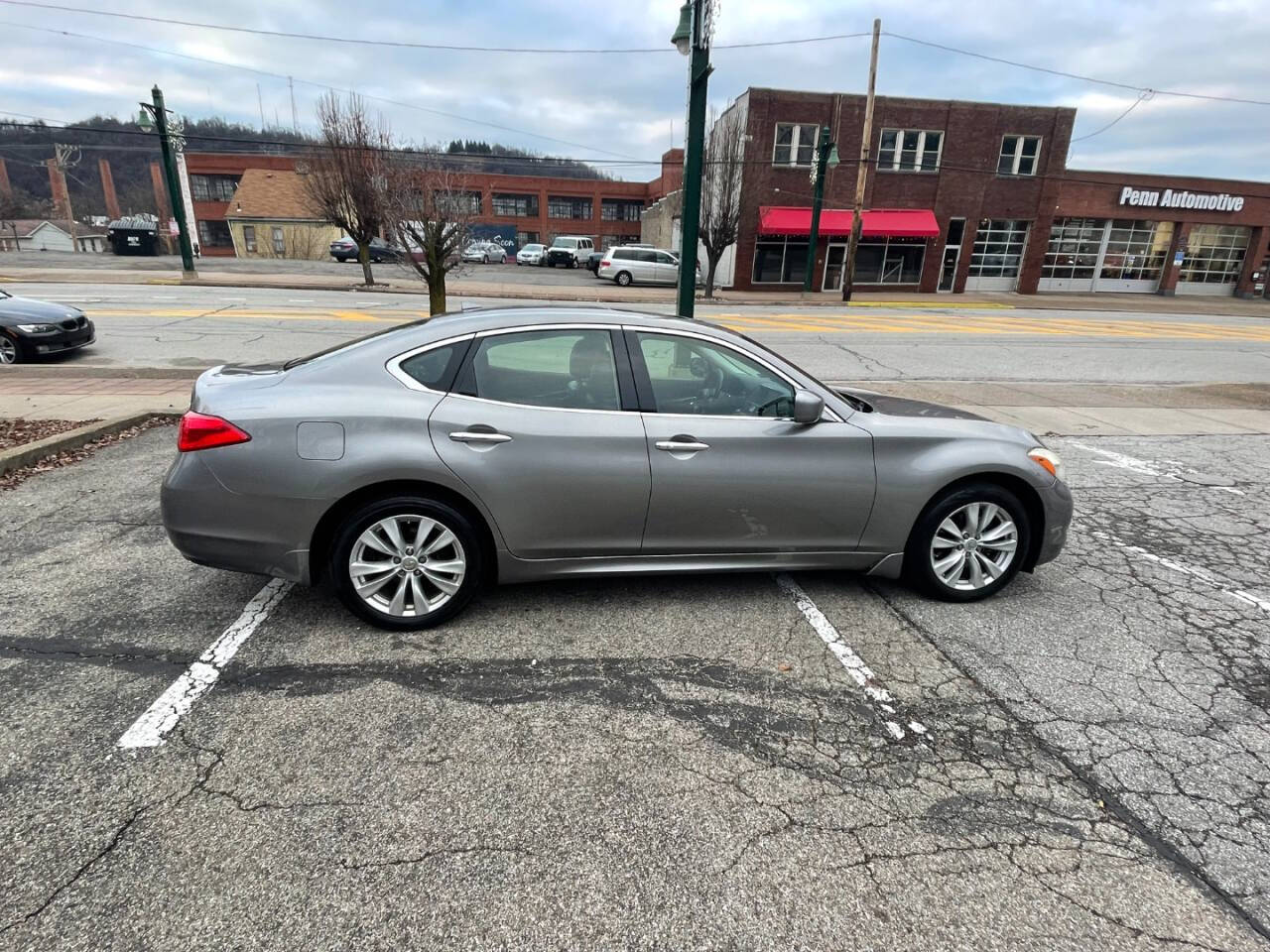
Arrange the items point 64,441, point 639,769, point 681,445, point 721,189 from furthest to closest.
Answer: point 721,189, point 64,441, point 681,445, point 639,769

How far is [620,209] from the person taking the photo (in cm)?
6806

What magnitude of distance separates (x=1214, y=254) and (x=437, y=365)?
5363 centimetres

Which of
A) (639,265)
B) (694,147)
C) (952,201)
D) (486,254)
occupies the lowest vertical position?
(486,254)

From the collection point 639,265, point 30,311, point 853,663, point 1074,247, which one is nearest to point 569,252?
point 639,265

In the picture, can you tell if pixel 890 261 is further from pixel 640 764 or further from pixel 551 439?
pixel 640 764

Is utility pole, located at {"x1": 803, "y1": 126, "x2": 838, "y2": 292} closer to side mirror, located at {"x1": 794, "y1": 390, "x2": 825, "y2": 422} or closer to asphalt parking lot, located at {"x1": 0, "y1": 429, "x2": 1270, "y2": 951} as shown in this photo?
side mirror, located at {"x1": 794, "y1": 390, "x2": 825, "y2": 422}

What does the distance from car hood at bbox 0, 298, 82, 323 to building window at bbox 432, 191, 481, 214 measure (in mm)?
9455

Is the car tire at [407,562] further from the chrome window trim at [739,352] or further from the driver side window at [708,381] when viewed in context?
the chrome window trim at [739,352]

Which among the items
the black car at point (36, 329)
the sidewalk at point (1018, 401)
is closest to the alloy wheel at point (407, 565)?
the sidewalk at point (1018, 401)

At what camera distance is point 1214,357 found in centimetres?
1659

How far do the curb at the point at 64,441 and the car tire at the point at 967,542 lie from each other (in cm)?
670

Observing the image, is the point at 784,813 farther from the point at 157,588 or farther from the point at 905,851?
the point at 157,588

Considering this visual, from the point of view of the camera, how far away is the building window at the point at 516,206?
66812mm

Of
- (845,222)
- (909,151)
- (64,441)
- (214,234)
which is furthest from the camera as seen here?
(214,234)
